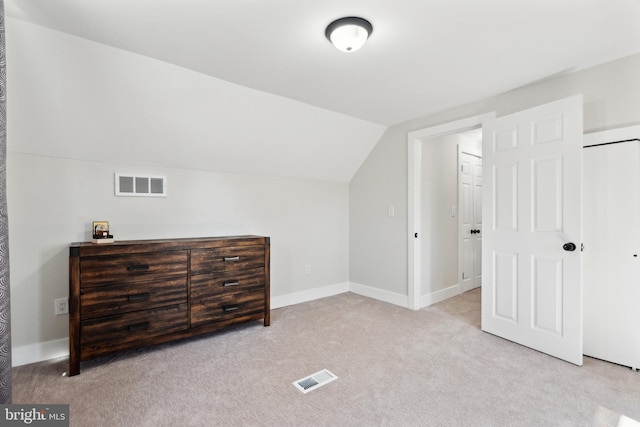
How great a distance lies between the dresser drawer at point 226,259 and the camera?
8.64 ft

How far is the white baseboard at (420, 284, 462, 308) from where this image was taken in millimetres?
3686

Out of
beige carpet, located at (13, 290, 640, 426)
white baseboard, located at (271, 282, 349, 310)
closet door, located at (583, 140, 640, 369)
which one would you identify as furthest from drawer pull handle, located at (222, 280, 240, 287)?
closet door, located at (583, 140, 640, 369)

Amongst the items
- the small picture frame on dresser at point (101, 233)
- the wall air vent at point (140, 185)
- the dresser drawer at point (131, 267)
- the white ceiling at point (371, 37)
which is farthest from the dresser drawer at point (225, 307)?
the white ceiling at point (371, 37)

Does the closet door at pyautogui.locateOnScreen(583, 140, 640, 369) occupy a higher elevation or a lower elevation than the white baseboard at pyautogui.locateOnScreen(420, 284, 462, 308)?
higher

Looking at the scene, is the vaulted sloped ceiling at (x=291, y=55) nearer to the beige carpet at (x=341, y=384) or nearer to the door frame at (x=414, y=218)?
the door frame at (x=414, y=218)

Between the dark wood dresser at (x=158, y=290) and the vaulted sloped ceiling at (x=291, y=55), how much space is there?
3.11 feet

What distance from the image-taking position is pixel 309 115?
327 cm

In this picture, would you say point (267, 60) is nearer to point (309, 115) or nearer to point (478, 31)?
point (309, 115)

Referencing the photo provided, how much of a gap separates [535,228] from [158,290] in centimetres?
305

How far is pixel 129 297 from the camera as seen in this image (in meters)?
2.32

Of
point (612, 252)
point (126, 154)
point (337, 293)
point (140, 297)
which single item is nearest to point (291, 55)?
point (126, 154)

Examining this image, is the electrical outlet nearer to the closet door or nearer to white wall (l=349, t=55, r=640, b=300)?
white wall (l=349, t=55, r=640, b=300)


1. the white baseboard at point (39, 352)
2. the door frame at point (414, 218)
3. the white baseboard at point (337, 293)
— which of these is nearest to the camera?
the white baseboard at point (39, 352)

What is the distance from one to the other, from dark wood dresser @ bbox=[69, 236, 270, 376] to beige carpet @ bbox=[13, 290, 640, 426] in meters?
0.17
